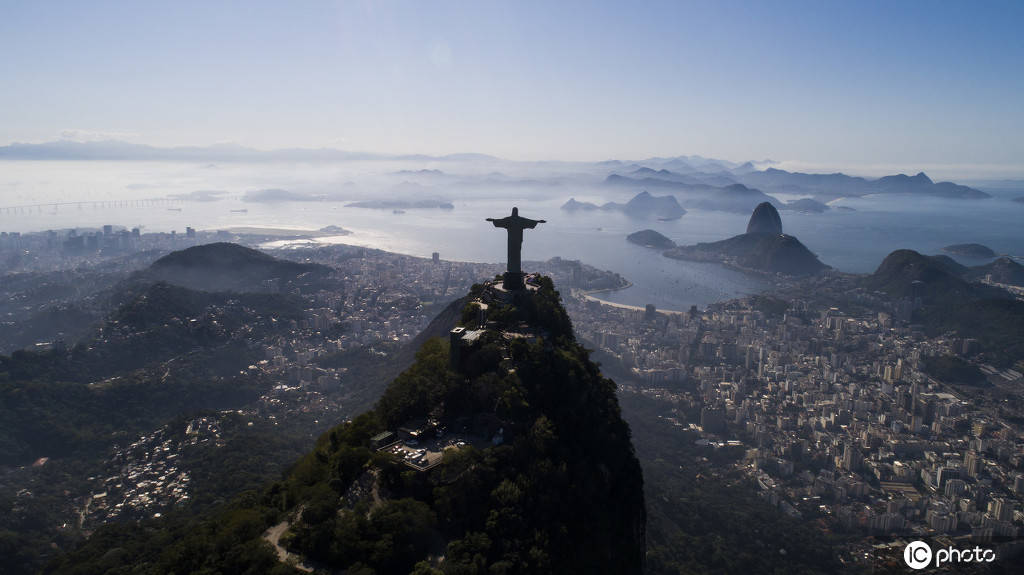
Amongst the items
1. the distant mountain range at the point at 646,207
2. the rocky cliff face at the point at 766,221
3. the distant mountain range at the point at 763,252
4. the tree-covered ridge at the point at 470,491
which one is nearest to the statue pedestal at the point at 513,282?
the tree-covered ridge at the point at 470,491

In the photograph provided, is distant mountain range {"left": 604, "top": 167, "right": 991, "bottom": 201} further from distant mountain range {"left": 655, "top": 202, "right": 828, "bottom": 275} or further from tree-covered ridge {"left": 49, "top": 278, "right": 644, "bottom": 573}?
tree-covered ridge {"left": 49, "top": 278, "right": 644, "bottom": 573}

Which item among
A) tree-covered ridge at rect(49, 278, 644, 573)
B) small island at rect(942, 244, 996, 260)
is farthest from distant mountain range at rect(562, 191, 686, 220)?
tree-covered ridge at rect(49, 278, 644, 573)

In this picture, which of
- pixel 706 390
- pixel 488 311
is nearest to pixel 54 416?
pixel 488 311

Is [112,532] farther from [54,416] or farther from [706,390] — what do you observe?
[706,390]

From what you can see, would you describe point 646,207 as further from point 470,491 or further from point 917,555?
point 470,491

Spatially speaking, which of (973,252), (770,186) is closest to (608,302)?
(973,252)

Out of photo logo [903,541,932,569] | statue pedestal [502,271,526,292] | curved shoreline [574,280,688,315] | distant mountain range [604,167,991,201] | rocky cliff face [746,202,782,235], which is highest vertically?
distant mountain range [604,167,991,201]

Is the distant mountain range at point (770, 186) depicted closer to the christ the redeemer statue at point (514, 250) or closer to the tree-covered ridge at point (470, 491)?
the christ the redeemer statue at point (514, 250)
